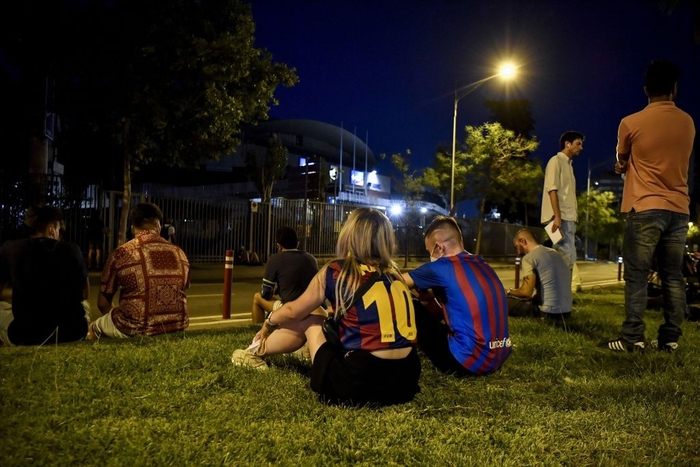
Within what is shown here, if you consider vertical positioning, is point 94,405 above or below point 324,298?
below

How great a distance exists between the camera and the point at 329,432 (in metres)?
2.64

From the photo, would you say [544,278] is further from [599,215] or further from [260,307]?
[599,215]

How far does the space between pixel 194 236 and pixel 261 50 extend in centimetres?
732

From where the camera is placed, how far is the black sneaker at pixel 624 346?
450 cm

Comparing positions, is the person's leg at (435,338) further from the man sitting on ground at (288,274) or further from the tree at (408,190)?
the tree at (408,190)

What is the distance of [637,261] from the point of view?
14.6ft

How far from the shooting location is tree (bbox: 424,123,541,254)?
29625 mm

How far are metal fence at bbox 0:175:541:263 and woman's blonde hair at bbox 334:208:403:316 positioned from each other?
29.6 ft

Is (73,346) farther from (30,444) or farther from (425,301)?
(425,301)

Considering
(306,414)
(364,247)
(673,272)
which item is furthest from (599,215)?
(306,414)

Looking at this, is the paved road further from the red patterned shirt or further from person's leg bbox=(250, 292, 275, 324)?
the red patterned shirt

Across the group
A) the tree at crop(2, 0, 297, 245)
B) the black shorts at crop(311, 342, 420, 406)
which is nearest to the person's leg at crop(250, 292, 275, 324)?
the black shorts at crop(311, 342, 420, 406)

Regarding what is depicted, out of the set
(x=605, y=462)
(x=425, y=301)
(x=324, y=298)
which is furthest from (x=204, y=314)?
(x=605, y=462)

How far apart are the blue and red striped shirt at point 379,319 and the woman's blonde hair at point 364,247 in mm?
57
